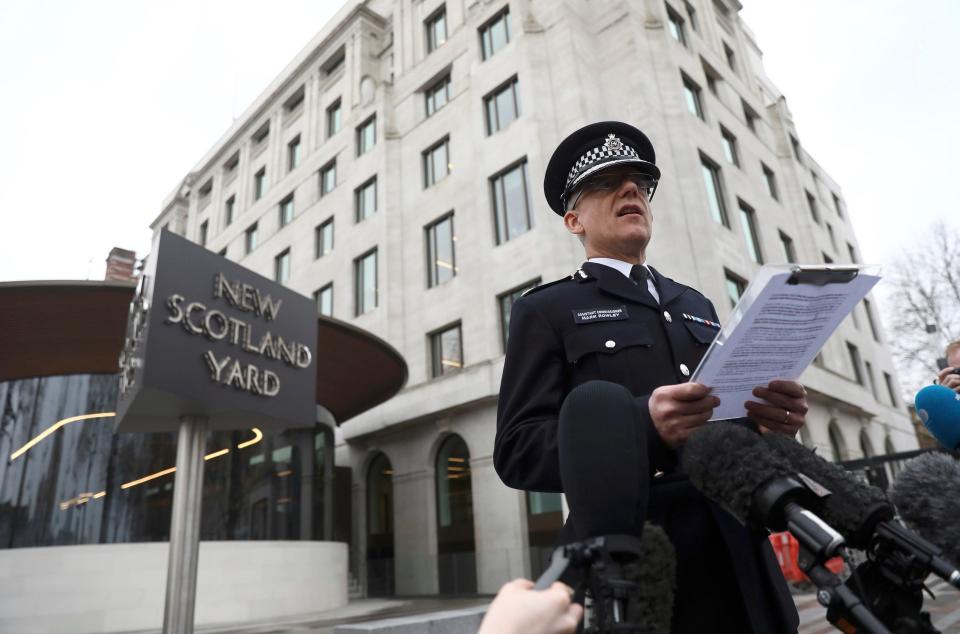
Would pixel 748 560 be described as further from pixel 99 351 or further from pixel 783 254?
pixel 783 254

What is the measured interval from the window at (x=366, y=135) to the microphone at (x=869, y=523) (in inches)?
1063

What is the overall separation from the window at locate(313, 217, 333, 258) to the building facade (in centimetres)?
11

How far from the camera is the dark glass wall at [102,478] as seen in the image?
1355 cm

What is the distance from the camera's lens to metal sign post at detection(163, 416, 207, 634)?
347 inches

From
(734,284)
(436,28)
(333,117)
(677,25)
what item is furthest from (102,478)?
(677,25)

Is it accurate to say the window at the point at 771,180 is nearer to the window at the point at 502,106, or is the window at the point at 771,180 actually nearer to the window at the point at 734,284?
the window at the point at 734,284

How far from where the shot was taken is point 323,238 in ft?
92.5

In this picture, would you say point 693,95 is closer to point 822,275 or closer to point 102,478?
point 102,478

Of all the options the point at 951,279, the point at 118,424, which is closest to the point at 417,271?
the point at 118,424

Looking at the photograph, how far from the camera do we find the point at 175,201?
41.7 m

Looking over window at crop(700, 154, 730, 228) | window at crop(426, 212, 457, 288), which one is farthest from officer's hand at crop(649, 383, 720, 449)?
window at crop(700, 154, 730, 228)

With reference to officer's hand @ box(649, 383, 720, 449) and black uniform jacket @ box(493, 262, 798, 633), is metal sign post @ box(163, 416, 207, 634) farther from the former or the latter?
officer's hand @ box(649, 383, 720, 449)

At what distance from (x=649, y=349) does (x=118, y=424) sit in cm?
1096

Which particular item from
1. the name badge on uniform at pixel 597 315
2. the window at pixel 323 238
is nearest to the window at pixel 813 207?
the window at pixel 323 238
